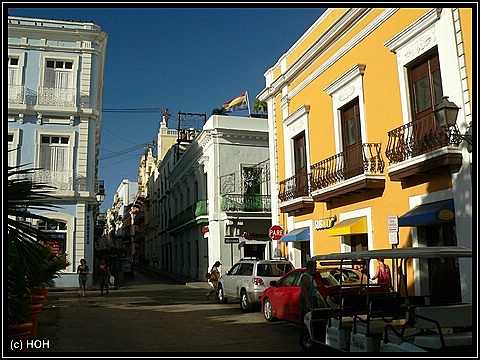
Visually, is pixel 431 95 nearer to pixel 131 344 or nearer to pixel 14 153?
pixel 131 344

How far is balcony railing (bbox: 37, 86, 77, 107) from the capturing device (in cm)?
2433

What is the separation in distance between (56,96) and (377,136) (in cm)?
1727

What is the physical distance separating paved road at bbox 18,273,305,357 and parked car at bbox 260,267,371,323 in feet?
1.08

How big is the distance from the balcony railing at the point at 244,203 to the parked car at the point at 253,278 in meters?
10.0

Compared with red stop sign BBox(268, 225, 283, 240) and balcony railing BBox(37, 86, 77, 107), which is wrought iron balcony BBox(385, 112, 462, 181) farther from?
balcony railing BBox(37, 86, 77, 107)

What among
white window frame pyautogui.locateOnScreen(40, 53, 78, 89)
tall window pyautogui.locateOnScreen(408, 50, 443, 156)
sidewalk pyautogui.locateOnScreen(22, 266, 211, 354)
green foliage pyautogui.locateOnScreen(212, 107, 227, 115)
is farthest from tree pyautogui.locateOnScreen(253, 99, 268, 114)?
tall window pyautogui.locateOnScreen(408, 50, 443, 156)

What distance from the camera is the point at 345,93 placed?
14.9 meters

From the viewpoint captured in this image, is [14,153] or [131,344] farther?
[14,153]

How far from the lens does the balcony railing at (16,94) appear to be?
2389 cm

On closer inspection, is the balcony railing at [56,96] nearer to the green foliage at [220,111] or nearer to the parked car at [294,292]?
the green foliage at [220,111]

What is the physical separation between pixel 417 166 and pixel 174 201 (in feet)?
103
